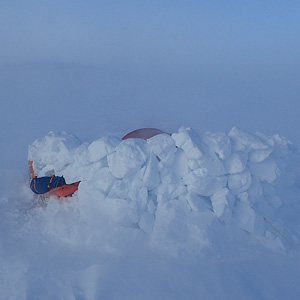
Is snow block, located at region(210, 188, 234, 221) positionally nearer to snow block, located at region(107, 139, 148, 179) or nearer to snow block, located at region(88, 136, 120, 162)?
snow block, located at region(107, 139, 148, 179)

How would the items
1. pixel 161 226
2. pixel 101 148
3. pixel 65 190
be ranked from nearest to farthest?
pixel 161 226 < pixel 101 148 < pixel 65 190

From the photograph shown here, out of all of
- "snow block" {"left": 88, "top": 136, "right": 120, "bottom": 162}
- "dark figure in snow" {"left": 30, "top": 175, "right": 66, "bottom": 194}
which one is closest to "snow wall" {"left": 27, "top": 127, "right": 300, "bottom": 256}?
"snow block" {"left": 88, "top": 136, "right": 120, "bottom": 162}

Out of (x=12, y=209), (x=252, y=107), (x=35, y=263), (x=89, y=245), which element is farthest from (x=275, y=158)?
(x=252, y=107)

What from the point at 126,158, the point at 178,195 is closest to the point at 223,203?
the point at 178,195

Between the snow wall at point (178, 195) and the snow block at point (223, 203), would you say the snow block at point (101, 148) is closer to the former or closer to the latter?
the snow wall at point (178, 195)

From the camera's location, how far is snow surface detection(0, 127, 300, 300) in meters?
2.53

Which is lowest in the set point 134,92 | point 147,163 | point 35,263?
point 134,92

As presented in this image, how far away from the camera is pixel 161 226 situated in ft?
9.72

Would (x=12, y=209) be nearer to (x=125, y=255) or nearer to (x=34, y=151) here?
(x=34, y=151)

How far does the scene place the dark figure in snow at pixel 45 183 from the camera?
3.61 m

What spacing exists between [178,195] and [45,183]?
4.57ft

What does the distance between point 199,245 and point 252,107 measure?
6474 mm

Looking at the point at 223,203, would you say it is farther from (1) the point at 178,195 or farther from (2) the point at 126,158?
(2) the point at 126,158

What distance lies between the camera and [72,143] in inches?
148
